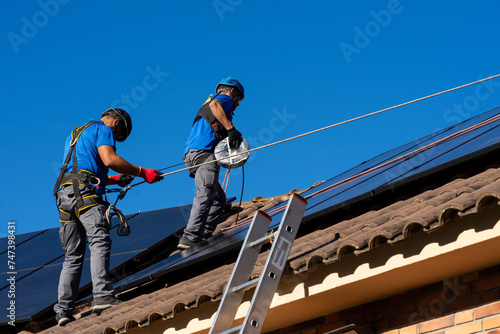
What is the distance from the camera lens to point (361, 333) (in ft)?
17.7

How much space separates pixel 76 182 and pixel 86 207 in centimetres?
26

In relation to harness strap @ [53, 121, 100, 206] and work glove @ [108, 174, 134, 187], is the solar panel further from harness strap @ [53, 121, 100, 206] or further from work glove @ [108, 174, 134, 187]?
harness strap @ [53, 121, 100, 206]

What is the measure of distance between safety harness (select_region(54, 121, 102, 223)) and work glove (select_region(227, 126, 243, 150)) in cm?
145

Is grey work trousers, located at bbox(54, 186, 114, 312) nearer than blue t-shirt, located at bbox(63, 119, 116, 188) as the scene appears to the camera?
Yes

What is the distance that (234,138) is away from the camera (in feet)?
26.8

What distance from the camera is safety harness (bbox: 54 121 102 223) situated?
23.7ft

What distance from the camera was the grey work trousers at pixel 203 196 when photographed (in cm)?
828

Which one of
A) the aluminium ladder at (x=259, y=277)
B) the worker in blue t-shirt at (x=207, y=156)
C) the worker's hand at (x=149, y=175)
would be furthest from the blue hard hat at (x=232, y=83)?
the aluminium ladder at (x=259, y=277)

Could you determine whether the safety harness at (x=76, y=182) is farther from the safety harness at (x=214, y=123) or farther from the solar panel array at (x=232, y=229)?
the safety harness at (x=214, y=123)

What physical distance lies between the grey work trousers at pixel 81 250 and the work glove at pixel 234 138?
1583mm

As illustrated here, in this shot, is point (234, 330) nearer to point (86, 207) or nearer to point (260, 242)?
point (260, 242)

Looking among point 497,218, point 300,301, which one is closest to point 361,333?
point 300,301

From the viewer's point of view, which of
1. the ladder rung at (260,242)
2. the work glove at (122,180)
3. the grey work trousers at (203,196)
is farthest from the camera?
the work glove at (122,180)

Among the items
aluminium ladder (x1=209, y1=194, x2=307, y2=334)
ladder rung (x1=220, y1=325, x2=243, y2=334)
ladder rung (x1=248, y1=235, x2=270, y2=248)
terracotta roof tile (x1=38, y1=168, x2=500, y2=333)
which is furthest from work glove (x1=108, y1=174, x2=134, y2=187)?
ladder rung (x1=220, y1=325, x2=243, y2=334)
